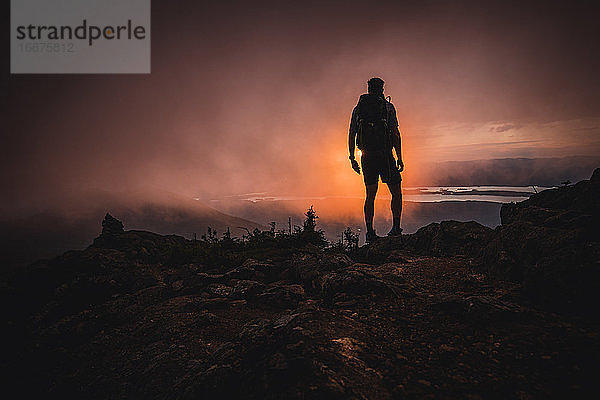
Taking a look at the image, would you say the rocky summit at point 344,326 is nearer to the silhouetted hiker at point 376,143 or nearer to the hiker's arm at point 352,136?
the silhouetted hiker at point 376,143

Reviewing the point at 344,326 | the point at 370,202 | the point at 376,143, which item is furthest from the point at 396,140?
the point at 344,326

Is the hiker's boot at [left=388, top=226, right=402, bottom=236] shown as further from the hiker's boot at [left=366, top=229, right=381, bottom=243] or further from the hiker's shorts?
the hiker's shorts

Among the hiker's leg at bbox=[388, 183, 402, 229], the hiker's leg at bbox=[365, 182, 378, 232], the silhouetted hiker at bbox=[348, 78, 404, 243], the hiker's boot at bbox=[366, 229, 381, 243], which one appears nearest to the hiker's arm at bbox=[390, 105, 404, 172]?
the silhouetted hiker at bbox=[348, 78, 404, 243]

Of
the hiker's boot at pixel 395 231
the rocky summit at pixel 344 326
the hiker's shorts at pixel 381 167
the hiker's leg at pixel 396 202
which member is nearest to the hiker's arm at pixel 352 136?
the hiker's shorts at pixel 381 167

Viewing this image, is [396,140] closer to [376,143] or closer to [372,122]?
[376,143]

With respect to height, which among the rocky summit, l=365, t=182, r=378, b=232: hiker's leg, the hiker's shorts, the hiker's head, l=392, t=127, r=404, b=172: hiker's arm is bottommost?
the rocky summit

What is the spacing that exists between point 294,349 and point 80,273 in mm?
8503

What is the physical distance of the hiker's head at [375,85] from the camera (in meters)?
9.25

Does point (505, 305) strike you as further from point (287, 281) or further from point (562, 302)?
point (287, 281)

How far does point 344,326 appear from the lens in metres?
3.34

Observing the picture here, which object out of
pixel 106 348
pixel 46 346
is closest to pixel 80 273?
pixel 46 346

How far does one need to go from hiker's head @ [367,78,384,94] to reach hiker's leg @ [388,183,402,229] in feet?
10.4

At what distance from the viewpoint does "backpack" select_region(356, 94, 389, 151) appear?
30.4 feet

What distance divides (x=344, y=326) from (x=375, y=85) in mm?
8220
